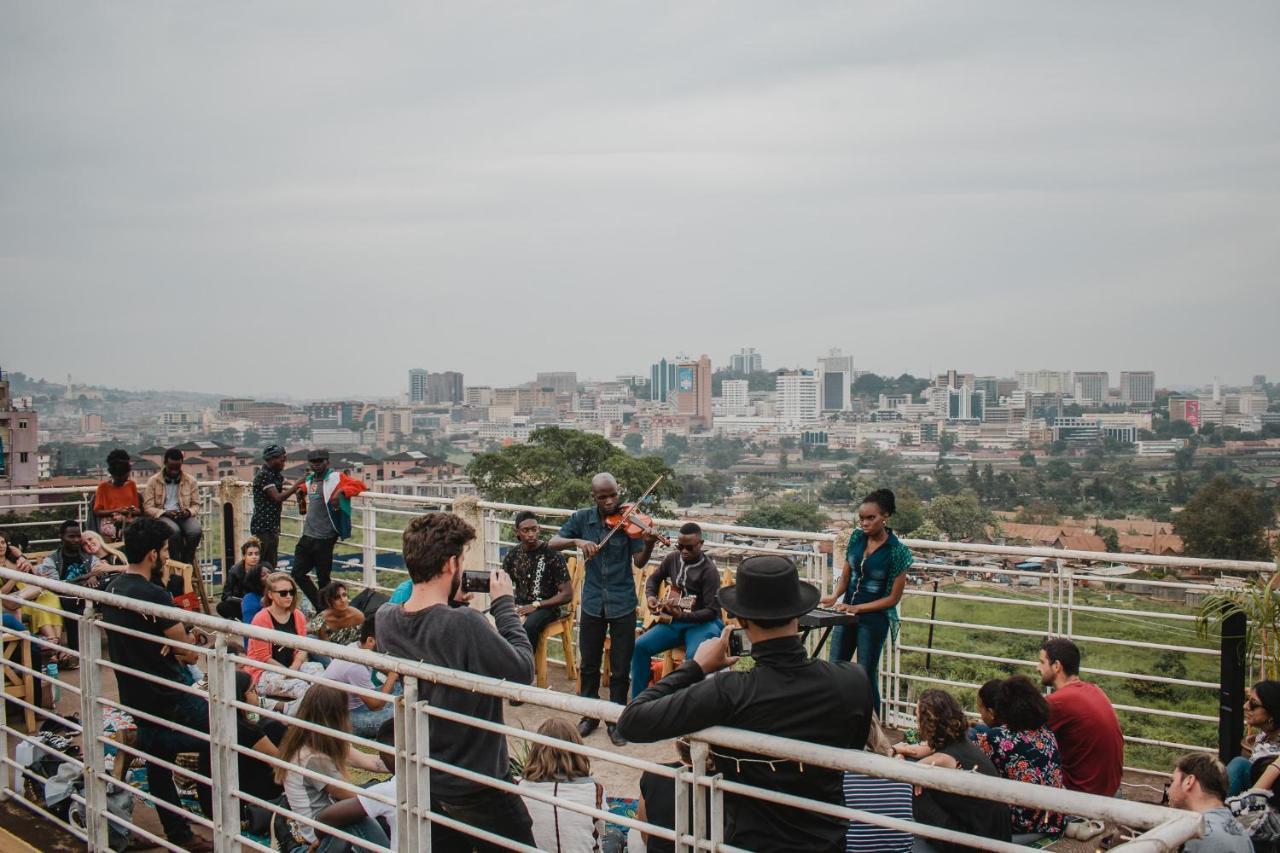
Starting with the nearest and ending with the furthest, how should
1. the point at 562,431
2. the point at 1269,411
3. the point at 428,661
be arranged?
the point at 428,661, the point at 562,431, the point at 1269,411

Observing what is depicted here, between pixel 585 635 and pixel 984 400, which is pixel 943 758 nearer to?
pixel 585 635

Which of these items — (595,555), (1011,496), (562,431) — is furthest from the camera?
(1011,496)

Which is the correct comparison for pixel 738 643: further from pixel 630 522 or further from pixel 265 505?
pixel 265 505

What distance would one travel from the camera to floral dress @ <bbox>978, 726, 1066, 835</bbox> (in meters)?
4.83

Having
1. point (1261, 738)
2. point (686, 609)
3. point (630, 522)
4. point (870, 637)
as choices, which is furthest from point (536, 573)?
point (1261, 738)

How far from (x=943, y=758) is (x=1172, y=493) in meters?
97.6

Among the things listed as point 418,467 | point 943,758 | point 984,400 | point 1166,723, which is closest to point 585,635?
point 943,758

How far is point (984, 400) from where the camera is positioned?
187m

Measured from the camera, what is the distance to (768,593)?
9.98 feet

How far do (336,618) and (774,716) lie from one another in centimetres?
544

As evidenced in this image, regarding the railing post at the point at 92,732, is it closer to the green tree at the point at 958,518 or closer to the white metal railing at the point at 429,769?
the white metal railing at the point at 429,769

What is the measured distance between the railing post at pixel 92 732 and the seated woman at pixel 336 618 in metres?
2.71

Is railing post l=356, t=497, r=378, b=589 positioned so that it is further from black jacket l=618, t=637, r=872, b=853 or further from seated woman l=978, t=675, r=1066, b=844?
black jacket l=618, t=637, r=872, b=853

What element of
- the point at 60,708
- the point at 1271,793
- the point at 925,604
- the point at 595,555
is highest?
the point at 595,555
